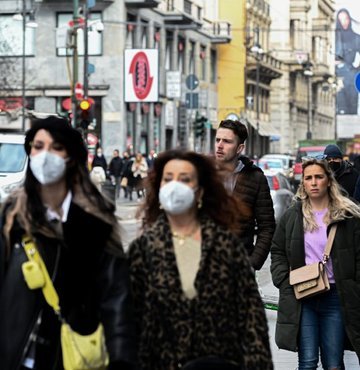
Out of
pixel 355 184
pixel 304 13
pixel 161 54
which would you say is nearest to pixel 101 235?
pixel 355 184

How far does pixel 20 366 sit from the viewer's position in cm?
484

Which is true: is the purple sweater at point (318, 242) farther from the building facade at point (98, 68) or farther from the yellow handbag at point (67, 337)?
the building facade at point (98, 68)

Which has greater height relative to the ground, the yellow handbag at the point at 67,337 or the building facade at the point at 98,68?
the building facade at the point at 98,68

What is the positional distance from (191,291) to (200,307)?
0.27 feet

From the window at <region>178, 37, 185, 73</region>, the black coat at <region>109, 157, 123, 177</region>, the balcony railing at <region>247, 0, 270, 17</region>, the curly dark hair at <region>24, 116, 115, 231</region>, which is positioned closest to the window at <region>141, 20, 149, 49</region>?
the window at <region>178, 37, 185, 73</region>

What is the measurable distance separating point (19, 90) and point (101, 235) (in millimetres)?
50150

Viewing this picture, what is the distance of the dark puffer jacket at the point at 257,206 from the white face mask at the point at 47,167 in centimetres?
384

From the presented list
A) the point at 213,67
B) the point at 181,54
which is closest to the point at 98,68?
the point at 181,54

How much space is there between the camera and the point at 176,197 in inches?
199

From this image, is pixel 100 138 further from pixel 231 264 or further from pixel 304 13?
pixel 304 13

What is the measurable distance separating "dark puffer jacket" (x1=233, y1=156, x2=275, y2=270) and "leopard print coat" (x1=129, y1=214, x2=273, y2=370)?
357 cm

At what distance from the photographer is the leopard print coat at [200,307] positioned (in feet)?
16.5

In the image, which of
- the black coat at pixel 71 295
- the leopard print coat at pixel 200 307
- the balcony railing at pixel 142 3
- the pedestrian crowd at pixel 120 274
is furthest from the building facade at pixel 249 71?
the black coat at pixel 71 295

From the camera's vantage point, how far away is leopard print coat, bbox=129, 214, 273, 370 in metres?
5.02
